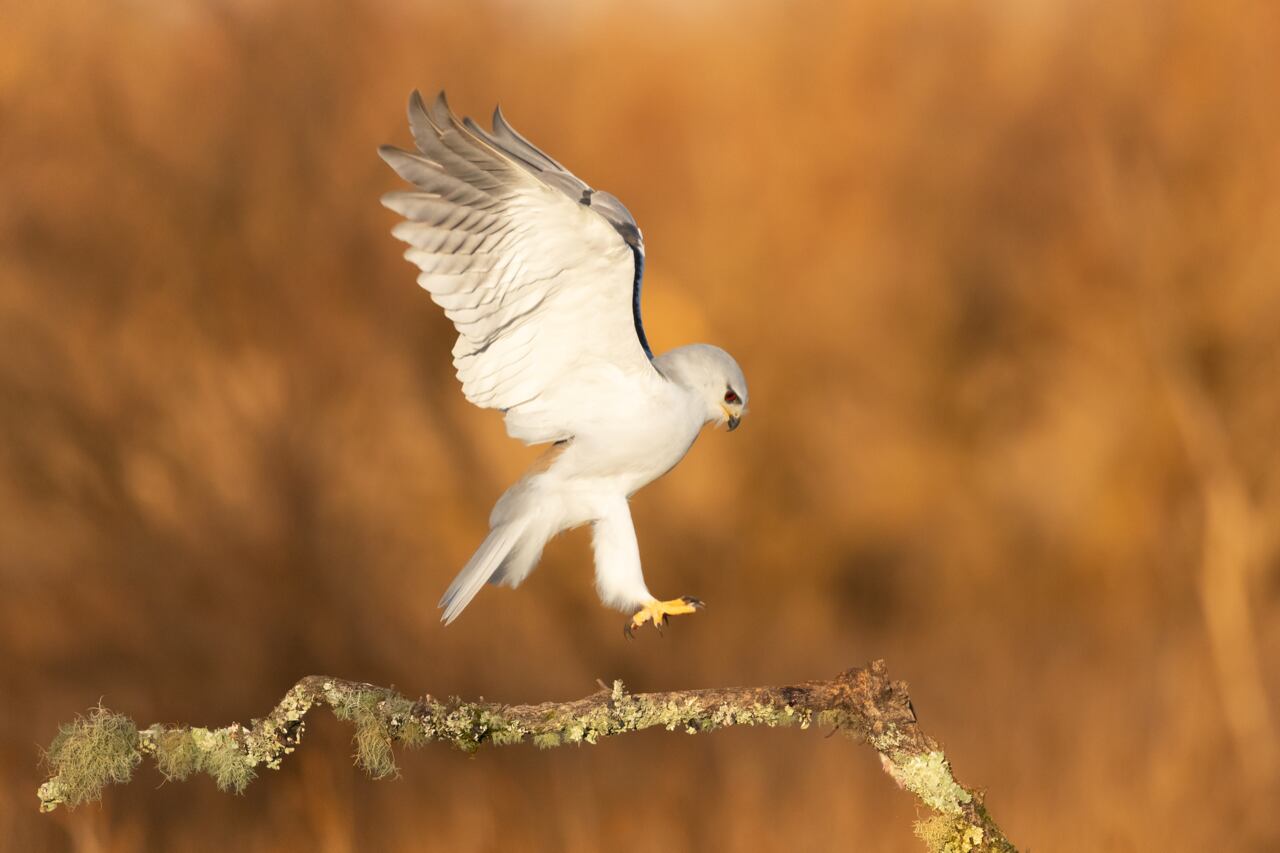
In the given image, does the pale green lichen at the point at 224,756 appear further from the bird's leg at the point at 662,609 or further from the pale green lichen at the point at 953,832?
the pale green lichen at the point at 953,832

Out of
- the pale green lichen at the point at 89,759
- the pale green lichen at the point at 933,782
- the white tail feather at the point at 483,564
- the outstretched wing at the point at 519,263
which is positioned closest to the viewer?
the pale green lichen at the point at 89,759

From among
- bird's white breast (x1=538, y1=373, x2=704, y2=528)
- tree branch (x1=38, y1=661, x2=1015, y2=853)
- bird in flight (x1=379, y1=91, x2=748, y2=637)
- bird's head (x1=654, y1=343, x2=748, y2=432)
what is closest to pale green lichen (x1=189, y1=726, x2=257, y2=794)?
tree branch (x1=38, y1=661, x2=1015, y2=853)

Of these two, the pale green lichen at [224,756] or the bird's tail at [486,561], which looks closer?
the pale green lichen at [224,756]

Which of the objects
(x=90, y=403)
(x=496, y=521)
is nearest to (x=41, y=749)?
(x=496, y=521)

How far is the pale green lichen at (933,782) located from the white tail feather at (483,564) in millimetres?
1093

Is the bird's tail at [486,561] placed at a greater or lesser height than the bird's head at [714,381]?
lesser

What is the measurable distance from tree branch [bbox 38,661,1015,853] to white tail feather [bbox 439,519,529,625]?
0.42 meters

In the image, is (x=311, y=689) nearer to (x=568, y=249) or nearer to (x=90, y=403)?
(x=568, y=249)

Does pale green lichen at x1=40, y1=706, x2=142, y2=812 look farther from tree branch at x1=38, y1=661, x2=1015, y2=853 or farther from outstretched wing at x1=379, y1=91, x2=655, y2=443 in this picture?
outstretched wing at x1=379, y1=91, x2=655, y2=443

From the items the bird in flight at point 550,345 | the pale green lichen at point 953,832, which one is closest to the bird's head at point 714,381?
the bird in flight at point 550,345

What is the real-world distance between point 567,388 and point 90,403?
118 inches

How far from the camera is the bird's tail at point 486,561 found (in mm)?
3209

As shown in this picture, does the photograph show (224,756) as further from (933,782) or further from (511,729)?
(933,782)

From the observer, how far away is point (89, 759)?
270 centimetres
